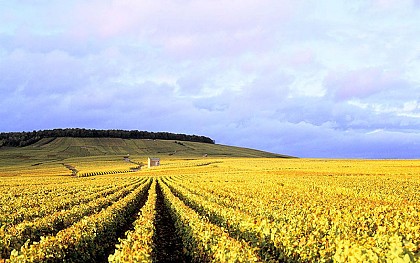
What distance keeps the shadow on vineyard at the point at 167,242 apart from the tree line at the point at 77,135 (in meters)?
146

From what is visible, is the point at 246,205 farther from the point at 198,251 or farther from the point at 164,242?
the point at 198,251

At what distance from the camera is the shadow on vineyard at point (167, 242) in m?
14.8

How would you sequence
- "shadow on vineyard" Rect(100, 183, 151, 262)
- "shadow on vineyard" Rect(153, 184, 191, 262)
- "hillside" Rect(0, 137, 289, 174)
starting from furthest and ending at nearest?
1. "hillside" Rect(0, 137, 289, 174)
2. "shadow on vineyard" Rect(100, 183, 151, 262)
3. "shadow on vineyard" Rect(153, 184, 191, 262)

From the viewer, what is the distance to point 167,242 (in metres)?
17.7

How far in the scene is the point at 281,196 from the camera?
26.8m

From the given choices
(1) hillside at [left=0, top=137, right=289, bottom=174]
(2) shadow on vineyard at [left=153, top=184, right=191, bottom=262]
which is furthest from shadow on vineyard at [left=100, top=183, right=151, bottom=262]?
(1) hillside at [left=0, top=137, right=289, bottom=174]

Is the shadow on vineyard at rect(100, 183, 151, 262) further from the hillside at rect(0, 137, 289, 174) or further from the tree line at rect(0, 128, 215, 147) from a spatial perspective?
the tree line at rect(0, 128, 215, 147)

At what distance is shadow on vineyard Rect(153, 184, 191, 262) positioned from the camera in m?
14.8

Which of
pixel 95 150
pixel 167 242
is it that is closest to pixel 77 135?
pixel 95 150

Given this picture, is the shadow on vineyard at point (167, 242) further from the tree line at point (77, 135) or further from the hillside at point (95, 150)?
the tree line at point (77, 135)

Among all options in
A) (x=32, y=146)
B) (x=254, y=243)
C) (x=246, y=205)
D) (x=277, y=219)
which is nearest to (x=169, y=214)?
(x=246, y=205)

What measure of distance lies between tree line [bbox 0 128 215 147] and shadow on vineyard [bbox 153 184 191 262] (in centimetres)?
14606

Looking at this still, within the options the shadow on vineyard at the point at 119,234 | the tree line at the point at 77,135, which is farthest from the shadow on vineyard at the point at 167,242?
the tree line at the point at 77,135

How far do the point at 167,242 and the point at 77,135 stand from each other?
162m
